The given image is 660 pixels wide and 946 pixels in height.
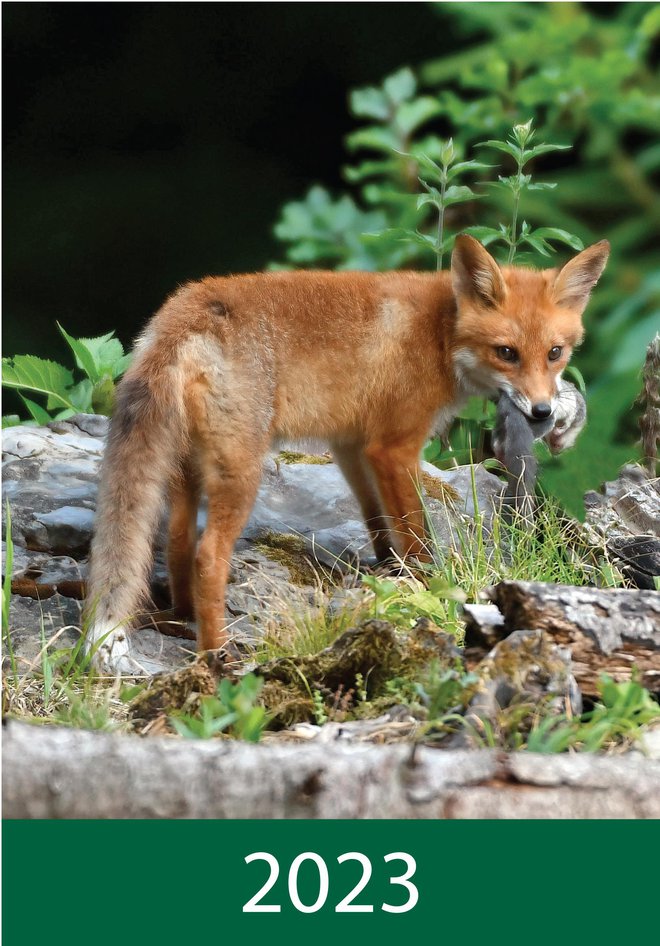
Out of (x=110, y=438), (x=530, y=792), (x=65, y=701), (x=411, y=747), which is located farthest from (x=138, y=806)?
(x=110, y=438)

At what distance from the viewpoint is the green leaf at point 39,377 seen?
16.5ft

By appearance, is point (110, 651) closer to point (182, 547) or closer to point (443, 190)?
point (182, 547)

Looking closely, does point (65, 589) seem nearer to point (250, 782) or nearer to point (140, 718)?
A: point (140, 718)

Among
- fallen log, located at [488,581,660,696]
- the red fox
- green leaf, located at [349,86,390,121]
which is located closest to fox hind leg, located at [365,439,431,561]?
the red fox

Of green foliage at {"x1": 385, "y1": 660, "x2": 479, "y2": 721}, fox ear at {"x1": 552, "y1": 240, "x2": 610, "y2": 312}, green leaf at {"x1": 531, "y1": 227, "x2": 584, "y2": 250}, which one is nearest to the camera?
green foliage at {"x1": 385, "y1": 660, "x2": 479, "y2": 721}

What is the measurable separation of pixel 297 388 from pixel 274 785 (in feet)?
7.15

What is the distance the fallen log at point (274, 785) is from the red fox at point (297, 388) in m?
1.28

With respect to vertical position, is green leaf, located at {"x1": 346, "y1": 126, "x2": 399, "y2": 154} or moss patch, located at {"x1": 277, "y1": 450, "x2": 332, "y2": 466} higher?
green leaf, located at {"x1": 346, "y1": 126, "x2": 399, "y2": 154}

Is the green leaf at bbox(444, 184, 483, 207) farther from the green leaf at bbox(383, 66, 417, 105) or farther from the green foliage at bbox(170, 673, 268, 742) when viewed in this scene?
the green foliage at bbox(170, 673, 268, 742)

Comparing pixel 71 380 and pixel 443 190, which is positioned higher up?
pixel 443 190

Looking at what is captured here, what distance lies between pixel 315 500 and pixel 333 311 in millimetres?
903

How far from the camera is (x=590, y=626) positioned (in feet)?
9.03

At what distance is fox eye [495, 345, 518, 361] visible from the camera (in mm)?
4207

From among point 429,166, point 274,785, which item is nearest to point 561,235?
point 429,166
